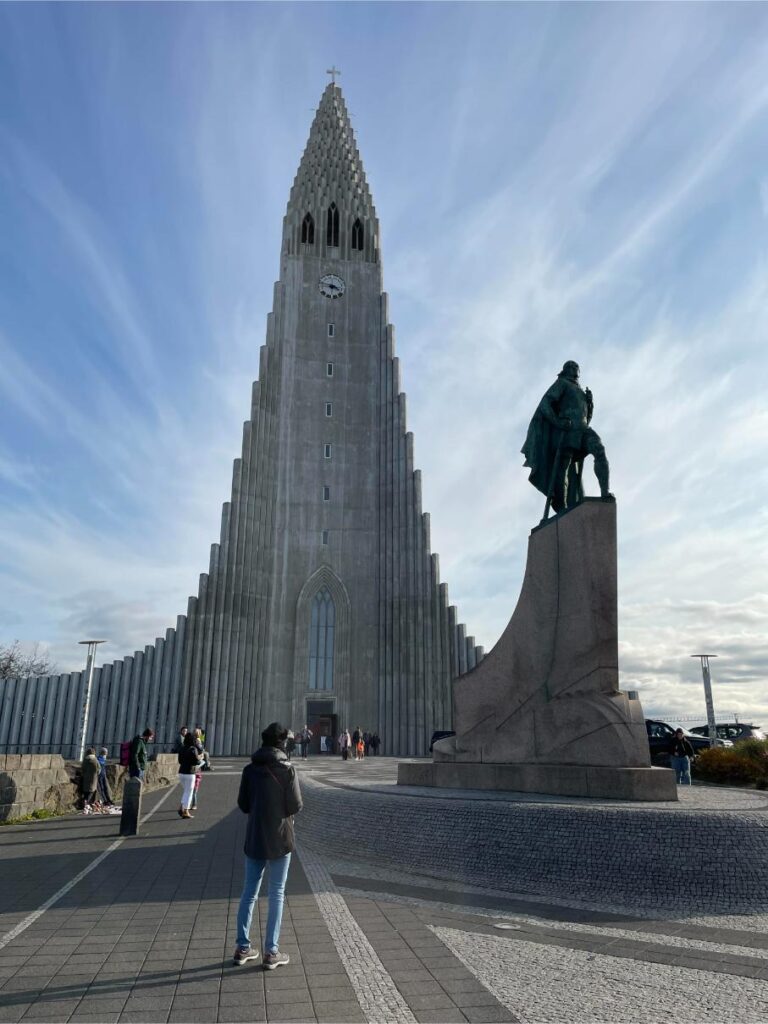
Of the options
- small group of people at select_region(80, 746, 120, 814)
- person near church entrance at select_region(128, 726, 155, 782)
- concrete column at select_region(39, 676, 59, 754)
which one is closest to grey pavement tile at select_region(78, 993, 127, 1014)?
person near church entrance at select_region(128, 726, 155, 782)

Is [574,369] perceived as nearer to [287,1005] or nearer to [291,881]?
[291,881]

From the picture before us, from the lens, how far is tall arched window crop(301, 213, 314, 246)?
48.5 m

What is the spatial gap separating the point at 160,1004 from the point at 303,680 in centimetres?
3635

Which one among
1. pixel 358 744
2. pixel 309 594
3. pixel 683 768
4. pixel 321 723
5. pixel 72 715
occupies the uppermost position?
pixel 309 594

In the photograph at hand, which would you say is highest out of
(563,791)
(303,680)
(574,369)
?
(574,369)

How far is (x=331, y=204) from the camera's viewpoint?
4997cm

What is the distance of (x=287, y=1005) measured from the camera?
4.38 meters

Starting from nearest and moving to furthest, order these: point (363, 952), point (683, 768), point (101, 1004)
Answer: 1. point (101, 1004)
2. point (363, 952)
3. point (683, 768)

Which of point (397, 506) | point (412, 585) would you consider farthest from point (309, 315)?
point (412, 585)

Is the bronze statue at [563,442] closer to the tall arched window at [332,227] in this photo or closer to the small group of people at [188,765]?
the small group of people at [188,765]

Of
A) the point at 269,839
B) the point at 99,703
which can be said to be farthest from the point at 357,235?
the point at 269,839

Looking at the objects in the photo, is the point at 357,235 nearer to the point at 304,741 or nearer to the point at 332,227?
the point at 332,227

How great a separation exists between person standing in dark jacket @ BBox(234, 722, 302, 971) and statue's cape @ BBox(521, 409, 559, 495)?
28.2ft

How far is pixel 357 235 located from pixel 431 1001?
5054cm
